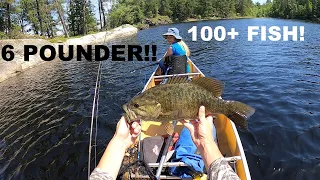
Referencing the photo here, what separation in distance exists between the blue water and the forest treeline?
5.20 metres

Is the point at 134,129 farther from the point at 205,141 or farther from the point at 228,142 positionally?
the point at 228,142

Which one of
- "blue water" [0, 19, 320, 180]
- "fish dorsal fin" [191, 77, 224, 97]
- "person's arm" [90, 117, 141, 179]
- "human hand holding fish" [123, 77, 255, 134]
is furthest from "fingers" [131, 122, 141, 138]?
"blue water" [0, 19, 320, 180]

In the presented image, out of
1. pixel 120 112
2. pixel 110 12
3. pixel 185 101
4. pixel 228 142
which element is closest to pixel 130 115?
pixel 185 101

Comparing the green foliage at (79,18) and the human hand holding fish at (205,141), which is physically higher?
the green foliage at (79,18)

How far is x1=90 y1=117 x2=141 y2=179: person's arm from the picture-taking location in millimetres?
2902

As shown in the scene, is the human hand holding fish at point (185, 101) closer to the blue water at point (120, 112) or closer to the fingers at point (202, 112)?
the fingers at point (202, 112)

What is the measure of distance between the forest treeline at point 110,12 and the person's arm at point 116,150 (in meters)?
13.3

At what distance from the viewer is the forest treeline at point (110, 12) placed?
54831mm

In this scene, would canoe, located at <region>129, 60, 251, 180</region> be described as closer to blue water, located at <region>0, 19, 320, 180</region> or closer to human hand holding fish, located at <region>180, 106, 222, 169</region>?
blue water, located at <region>0, 19, 320, 180</region>

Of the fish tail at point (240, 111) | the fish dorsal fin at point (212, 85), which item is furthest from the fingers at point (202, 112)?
the fish tail at point (240, 111)

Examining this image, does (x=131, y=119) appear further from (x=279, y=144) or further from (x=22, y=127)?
(x=22, y=127)

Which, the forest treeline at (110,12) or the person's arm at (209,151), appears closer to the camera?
the person's arm at (209,151)

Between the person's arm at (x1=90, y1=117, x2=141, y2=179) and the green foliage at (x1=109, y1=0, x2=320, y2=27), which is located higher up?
the green foliage at (x1=109, y1=0, x2=320, y2=27)

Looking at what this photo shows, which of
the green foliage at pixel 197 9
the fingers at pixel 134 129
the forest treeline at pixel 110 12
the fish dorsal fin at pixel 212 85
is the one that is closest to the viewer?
the fingers at pixel 134 129
